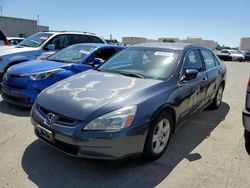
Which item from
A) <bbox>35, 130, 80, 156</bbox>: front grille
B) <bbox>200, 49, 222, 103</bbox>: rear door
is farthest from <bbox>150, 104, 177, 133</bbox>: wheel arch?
<bbox>200, 49, 222, 103</bbox>: rear door

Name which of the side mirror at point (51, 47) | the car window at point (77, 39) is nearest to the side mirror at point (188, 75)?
the side mirror at point (51, 47)

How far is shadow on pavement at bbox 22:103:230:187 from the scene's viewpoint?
2869 mm

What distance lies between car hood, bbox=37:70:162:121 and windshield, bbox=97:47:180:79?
0.79ft

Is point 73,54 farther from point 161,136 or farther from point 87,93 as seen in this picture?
point 161,136

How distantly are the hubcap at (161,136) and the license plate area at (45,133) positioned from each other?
49.9 inches

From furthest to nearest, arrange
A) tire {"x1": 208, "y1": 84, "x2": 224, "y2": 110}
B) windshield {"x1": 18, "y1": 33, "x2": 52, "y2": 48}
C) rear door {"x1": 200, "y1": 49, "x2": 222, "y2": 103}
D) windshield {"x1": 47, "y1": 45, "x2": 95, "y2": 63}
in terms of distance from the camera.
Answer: windshield {"x1": 18, "y1": 33, "x2": 52, "y2": 48}
windshield {"x1": 47, "y1": 45, "x2": 95, "y2": 63}
tire {"x1": 208, "y1": 84, "x2": 224, "y2": 110}
rear door {"x1": 200, "y1": 49, "x2": 222, "y2": 103}

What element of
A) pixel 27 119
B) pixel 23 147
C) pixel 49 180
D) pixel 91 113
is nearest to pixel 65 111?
pixel 91 113

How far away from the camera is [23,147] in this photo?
3.64 m

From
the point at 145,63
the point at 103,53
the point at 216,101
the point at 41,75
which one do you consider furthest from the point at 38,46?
the point at 216,101

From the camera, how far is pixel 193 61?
14.6 ft

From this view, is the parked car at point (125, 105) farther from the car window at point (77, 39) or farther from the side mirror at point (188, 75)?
the car window at point (77, 39)

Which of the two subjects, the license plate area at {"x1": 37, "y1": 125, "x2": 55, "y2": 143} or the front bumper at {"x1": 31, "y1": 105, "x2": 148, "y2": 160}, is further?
the license plate area at {"x1": 37, "y1": 125, "x2": 55, "y2": 143}

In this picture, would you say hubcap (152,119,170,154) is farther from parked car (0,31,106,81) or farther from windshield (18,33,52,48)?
windshield (18,33,52,48)

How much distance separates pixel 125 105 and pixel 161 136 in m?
0.84
